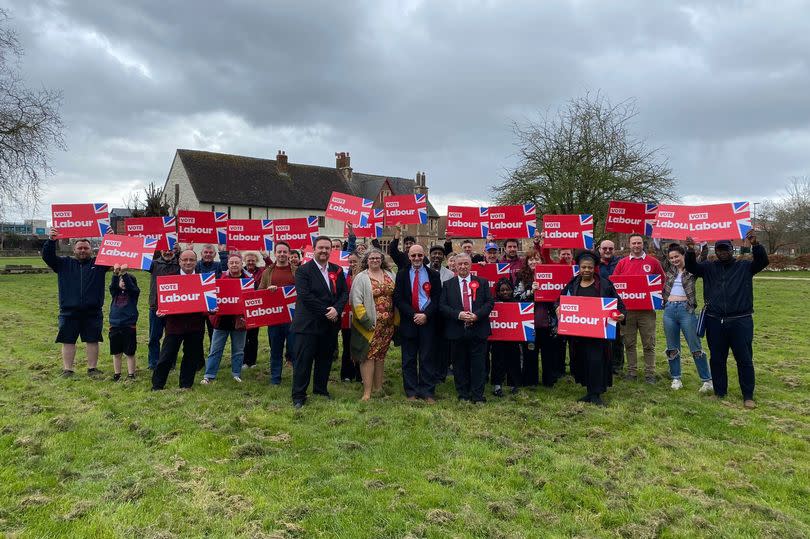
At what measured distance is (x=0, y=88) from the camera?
82.9 feet

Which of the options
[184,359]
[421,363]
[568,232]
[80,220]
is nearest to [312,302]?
[421,363]

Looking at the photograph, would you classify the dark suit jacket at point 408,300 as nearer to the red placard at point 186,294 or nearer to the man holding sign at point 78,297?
the red placard at point 186,294

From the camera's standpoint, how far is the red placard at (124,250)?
7500 mm

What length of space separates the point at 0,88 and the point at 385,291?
28749mm

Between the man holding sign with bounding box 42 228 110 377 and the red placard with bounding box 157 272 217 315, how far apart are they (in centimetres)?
146

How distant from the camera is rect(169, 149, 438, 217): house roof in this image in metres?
49.4

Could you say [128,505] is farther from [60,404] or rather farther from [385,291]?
[385,291]

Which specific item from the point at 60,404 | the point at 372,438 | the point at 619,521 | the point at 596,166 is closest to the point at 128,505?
the point at 372,438

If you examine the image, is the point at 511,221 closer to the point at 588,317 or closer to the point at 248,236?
the point at 588,317

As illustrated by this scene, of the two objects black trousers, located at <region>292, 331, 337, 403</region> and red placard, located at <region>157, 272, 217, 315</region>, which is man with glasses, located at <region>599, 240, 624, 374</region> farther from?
red placard, located at <region>157, 272, 217, 315</region>

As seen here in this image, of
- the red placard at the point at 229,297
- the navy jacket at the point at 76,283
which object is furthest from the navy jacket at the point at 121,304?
the red placard at the point at 229,297

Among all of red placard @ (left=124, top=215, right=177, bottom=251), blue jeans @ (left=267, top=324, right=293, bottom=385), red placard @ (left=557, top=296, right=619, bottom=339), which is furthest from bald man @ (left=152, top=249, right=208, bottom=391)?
red placard @ (left=557, top=296, right=619, bottom=339)

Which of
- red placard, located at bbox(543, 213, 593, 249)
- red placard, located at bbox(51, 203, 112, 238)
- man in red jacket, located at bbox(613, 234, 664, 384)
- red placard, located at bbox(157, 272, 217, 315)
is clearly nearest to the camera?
red placard, located at bbox(157, 272, 217, 315)

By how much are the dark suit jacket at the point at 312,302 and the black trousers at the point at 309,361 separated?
13cm
